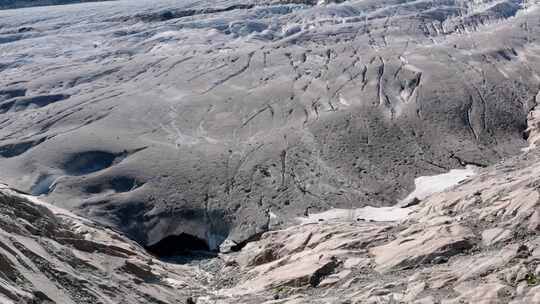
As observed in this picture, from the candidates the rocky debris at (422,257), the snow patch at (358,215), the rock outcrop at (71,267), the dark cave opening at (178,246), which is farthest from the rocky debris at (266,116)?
the rocky debris at (422,257)

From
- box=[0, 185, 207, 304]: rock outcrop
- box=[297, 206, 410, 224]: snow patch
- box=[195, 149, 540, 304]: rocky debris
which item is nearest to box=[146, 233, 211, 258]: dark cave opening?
box=[0, 185, 207, 304]: rock outcrop

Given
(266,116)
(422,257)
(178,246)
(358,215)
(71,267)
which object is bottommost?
(178,246)

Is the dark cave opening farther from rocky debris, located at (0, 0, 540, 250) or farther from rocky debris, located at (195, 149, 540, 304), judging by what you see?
rocky debris, located at (195, 149, 540, 304)

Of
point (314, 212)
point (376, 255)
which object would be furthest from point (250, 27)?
point (376, 255)

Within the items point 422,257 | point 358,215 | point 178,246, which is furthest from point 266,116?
point 422,257

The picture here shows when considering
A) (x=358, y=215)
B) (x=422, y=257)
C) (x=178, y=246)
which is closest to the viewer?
(x=422, y=257)

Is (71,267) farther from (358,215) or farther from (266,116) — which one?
(266,116)

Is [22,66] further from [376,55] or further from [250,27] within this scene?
[376,55]

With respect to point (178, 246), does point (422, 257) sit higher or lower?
higher
